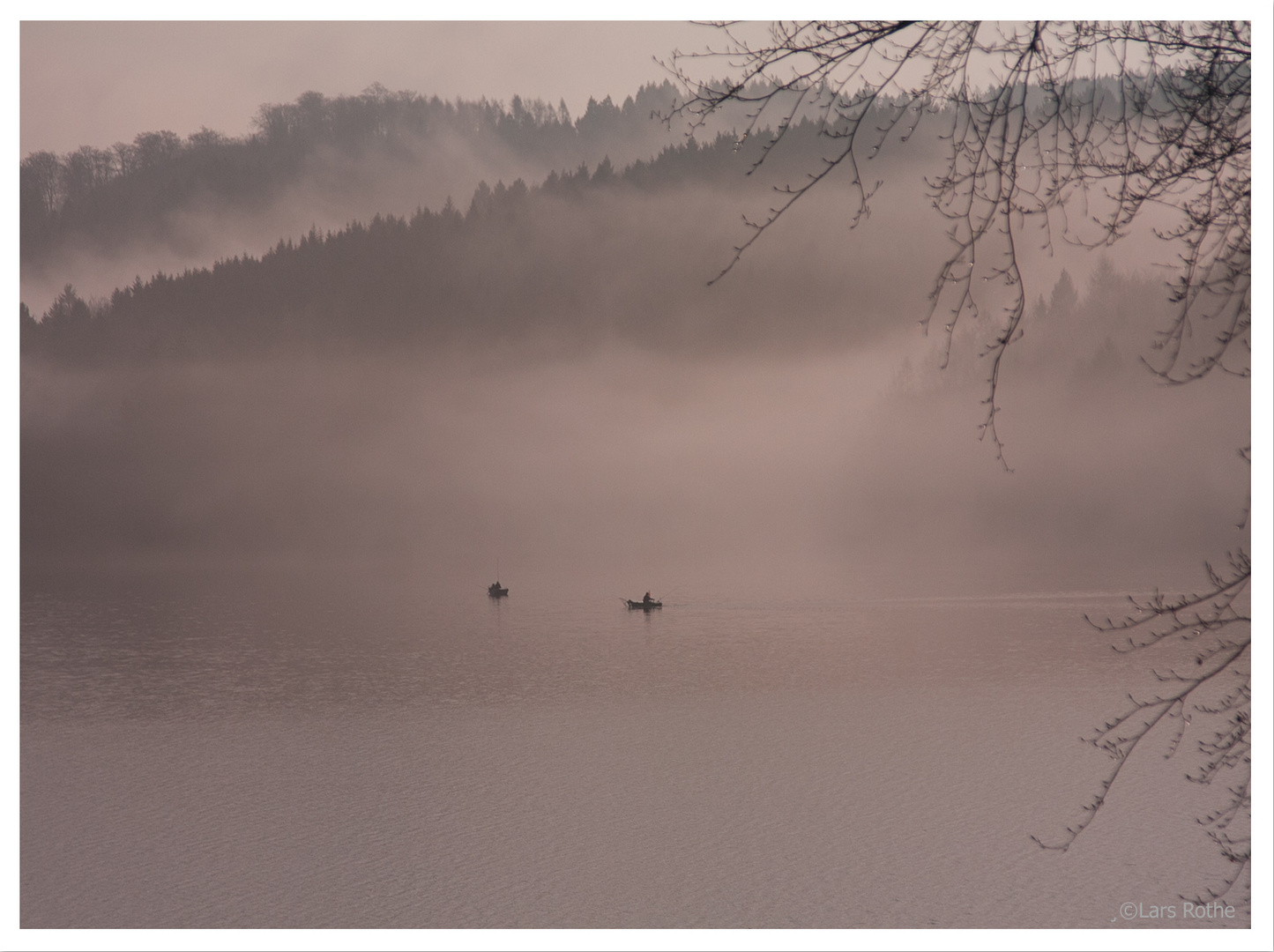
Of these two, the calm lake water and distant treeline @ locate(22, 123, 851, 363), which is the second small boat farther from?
distant treeline @ locate(22, 123, 851, 363)

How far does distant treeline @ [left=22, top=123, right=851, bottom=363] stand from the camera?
37375mm

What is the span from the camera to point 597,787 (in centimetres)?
1028

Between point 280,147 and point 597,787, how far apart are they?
2783 centimetres

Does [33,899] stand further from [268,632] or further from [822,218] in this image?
[822,218]

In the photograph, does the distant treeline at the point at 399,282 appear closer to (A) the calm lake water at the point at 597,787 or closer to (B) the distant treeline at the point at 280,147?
(B) the distant treeline at the point at 280,147

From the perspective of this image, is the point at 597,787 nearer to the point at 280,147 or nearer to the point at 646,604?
the point at 646,604

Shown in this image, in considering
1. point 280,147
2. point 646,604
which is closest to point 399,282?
point 280,147

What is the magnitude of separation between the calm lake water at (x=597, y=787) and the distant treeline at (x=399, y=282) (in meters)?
21.7

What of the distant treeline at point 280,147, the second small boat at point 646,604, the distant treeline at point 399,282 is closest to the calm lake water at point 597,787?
the second small boat at point 646,604

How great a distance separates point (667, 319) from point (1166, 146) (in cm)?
4334

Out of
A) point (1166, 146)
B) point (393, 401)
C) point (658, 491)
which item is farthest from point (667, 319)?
point (1166, 146)

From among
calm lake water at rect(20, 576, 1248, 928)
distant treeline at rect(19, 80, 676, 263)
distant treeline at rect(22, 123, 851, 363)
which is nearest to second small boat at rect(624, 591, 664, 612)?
calm lake water at rect(20, 576, 1248, 928)

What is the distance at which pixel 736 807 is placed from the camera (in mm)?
9383

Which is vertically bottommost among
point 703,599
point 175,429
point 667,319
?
point 703,599
